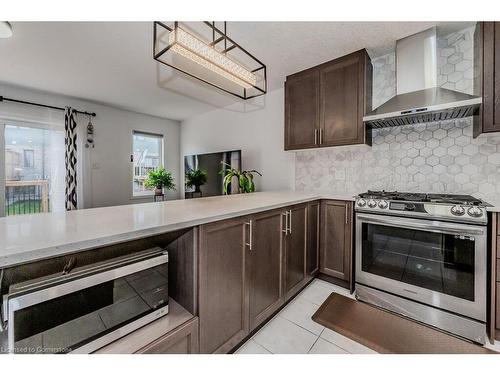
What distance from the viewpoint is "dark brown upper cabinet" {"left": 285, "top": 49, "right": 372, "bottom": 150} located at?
2.14m

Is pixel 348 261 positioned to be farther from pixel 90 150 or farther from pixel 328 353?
pixel 90 150

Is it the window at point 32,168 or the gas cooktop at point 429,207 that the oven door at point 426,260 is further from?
the window at point 32,168

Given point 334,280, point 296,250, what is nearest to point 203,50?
point 296,250

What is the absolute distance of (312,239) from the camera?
2.20 m

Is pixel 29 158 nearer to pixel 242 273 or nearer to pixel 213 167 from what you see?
pixel 213 167

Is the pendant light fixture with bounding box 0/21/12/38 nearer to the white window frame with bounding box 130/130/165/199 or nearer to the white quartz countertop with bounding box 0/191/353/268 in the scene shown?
the white quartz countertop with bounding box 0/191/353/268

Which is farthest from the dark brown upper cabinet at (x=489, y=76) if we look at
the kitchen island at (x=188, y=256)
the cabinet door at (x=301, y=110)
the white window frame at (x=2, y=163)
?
the white window frame at (x=2, y=163)

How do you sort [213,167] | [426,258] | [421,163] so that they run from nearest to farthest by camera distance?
[426,258]
[421,163]
[213,167]

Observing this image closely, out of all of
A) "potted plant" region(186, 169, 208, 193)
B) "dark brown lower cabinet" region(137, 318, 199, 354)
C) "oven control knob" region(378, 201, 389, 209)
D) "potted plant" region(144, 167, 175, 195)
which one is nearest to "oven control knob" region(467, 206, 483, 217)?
"oven control knob" region(378, 201, 389, 209)

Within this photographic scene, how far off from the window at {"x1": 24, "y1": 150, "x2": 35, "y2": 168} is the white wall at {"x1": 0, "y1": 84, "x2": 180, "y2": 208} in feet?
1.61

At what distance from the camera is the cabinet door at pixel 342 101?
2.14 m

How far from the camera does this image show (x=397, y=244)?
1.80 metres

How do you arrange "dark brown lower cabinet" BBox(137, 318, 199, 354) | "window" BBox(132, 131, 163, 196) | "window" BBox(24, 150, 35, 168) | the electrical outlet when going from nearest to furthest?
"dark brown lower cabinet" BBox(137, 318, 199, 354) < the electrical outlet < "window" BBox(24, 150, 35, 168) < "window" BBox(132, 131, 163, 196)

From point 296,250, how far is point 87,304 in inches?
60.4
